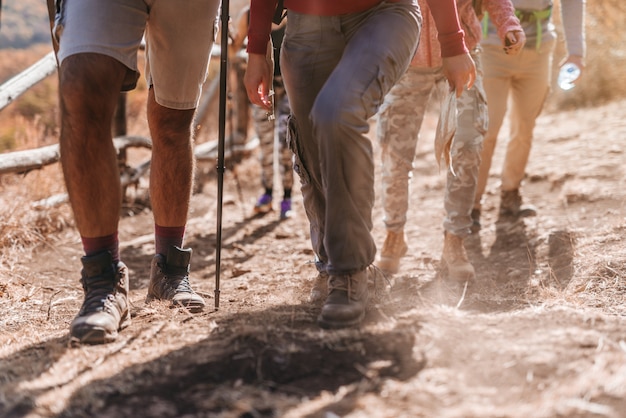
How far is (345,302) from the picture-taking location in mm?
2730

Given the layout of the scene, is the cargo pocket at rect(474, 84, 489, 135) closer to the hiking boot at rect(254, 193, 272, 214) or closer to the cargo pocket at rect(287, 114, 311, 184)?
the cargo pocket at rect(287, 114, 311, 184)

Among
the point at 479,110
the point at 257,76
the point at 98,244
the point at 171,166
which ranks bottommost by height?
the point at 98,244

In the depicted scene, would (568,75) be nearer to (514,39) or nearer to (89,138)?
(514,39)

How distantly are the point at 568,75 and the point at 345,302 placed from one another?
3064 mm

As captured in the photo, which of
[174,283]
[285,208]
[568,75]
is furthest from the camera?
[285,208]

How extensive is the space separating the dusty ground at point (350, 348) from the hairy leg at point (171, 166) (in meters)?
0.45

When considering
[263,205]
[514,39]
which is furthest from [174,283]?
[263,205]

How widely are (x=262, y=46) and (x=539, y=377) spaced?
1717 millimetres

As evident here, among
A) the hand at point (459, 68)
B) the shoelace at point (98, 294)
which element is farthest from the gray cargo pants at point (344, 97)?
the shoelace at point (98, 294)

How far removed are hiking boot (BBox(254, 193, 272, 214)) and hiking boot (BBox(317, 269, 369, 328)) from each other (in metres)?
3.83

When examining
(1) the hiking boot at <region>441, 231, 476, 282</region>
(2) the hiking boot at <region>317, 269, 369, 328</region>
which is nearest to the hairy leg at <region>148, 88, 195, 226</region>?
(2) the hiking boot at <region>317, 269, 369, 328</region>

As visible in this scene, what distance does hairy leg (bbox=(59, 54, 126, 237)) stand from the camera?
2.72 m

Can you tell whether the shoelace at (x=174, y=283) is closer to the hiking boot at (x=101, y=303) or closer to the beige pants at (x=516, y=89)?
the hiking boot at (x=101, y=303)

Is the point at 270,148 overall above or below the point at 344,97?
below
